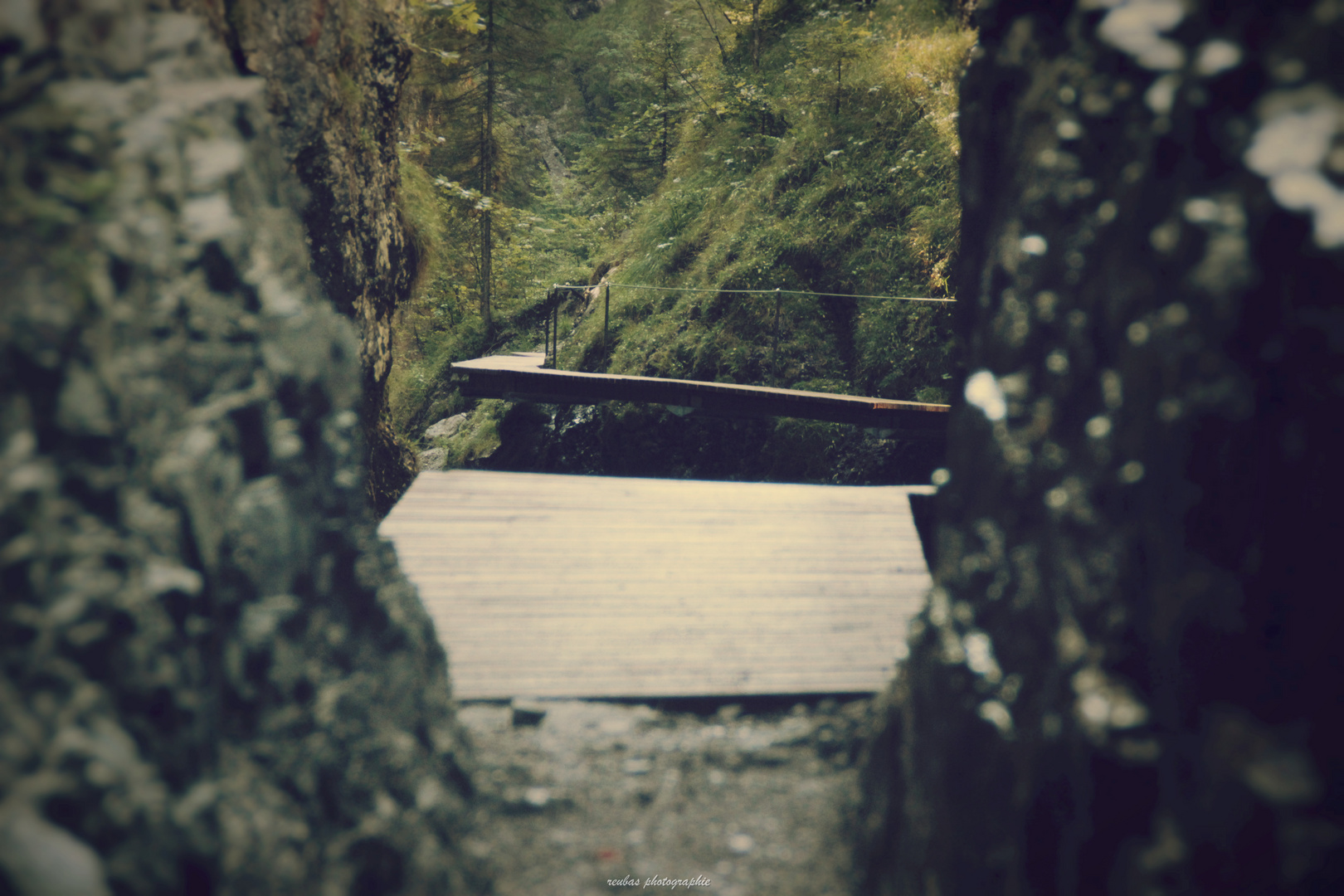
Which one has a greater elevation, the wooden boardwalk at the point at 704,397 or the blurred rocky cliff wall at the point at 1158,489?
the blurred rocky cliff wall at the point at 1158,489

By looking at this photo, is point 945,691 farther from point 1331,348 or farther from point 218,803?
point 218,803

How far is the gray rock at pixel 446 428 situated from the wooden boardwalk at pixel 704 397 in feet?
20.1

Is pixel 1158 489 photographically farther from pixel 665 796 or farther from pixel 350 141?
pixel 350 141

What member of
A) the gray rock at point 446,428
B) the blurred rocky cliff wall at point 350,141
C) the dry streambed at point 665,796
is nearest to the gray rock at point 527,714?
the dry streambed at point 665,796

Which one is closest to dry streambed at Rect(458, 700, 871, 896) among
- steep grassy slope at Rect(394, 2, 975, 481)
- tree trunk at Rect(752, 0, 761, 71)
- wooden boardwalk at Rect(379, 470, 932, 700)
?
wooden boardwalk at Rect(379, 470, 932, 700)

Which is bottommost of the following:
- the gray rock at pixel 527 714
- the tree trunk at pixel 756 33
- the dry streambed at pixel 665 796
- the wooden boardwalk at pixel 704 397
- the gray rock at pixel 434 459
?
the gray rock at pixel 434 459

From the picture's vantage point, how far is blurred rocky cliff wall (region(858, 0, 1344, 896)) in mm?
996

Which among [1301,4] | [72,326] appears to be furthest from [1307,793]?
[72,326]

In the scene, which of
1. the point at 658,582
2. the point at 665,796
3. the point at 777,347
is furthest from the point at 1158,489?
the point at 777,347

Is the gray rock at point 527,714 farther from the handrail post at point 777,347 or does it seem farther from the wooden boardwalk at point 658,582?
the handrail post at point 777,347

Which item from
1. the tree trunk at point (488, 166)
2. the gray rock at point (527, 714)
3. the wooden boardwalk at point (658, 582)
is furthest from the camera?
the tree trunk at point (488, 166)

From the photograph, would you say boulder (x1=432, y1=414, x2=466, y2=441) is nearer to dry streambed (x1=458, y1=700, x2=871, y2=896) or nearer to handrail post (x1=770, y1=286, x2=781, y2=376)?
handrail post (x1=770, y1=286, x2=781, y2=376)

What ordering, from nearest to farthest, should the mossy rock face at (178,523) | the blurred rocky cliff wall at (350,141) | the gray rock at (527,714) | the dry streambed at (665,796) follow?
1. the mossy rock face at (178,523)
2. the dry streambed at (665,796)
3. the gray rock at (527,714)
4. the blurred rocky cliff wall at (350,141)

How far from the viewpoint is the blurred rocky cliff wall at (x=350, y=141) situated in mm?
4824
